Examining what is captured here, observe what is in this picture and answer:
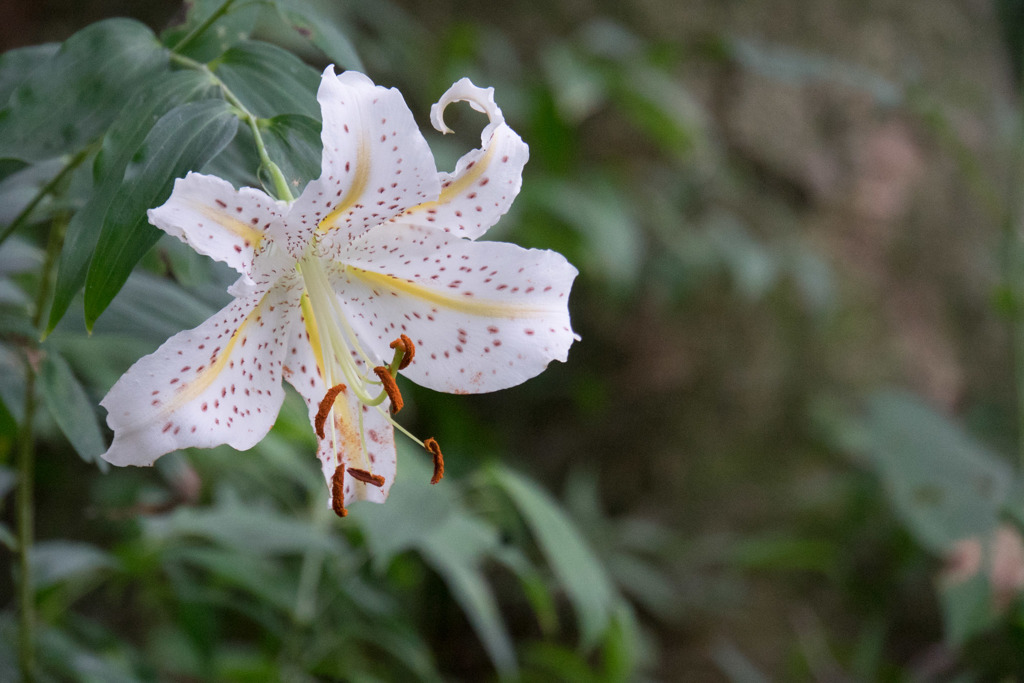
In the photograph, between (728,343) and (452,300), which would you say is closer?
(452,300)

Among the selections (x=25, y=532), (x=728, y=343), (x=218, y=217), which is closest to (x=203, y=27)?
(x=218, y=217)

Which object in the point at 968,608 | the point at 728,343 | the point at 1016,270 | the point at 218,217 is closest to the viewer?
the point at 218,217

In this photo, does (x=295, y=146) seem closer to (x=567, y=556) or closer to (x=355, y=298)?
(x=355, y=298)

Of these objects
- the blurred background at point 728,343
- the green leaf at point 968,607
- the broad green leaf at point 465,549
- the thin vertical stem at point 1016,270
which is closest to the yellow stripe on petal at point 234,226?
the broad green leaf at point 465,549

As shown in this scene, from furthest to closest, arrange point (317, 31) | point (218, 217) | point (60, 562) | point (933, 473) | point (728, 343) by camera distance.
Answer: point (728, 343)
point (933, 473)
point (60, 562)
point (317, 31)
point (218, 217)

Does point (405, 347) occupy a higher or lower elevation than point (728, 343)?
higher

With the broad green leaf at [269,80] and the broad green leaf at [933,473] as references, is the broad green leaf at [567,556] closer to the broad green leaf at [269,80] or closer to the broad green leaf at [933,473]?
the broad green leaf at [269,80]

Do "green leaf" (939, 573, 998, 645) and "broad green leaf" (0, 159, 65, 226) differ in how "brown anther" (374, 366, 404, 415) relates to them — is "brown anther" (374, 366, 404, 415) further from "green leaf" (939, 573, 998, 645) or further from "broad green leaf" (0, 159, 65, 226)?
"green leaf" (939, 573, 998, 645)

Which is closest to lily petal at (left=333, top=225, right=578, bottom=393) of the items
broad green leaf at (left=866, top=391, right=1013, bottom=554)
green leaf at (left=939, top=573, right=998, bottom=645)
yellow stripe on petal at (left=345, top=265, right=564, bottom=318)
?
yellow stripe on petal at (left=345, top=265, right=564, bottom=318)
